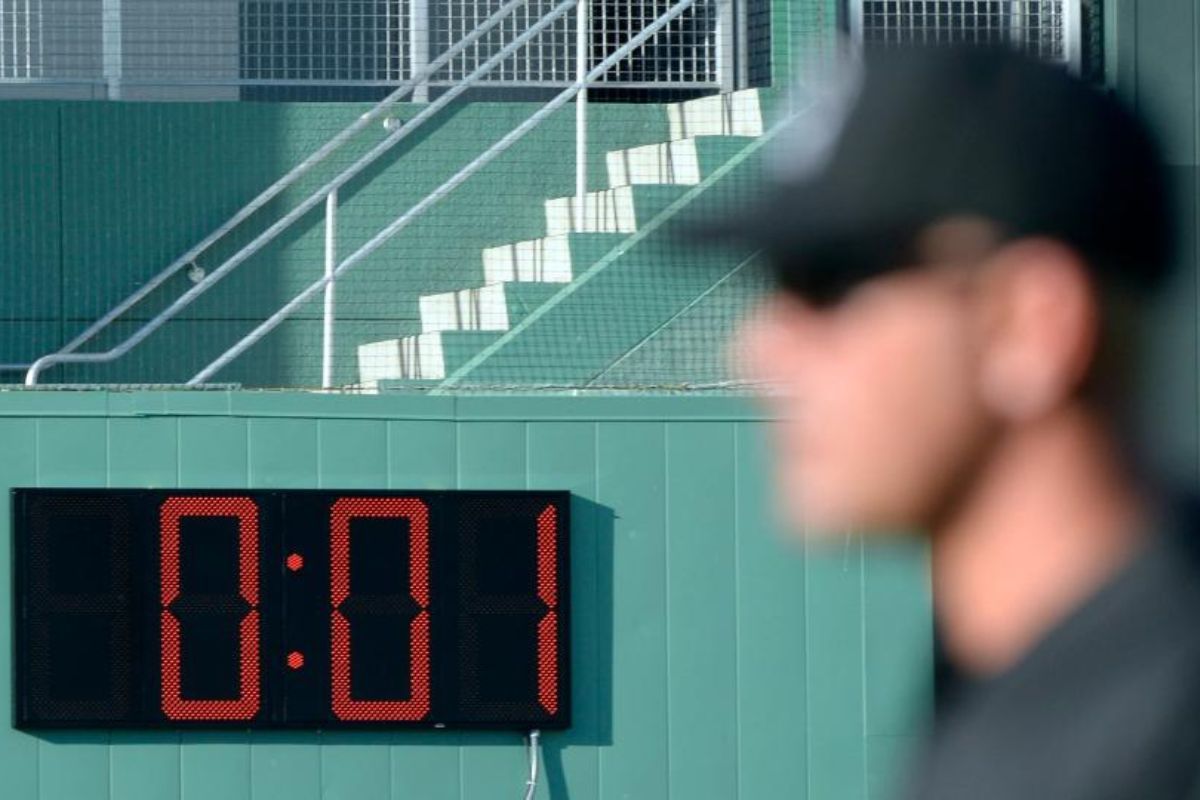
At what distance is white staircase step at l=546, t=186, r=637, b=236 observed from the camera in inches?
393

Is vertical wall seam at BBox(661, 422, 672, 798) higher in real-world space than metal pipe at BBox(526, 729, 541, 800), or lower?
higher

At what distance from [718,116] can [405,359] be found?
6.91ft

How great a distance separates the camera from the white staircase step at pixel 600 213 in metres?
9.98

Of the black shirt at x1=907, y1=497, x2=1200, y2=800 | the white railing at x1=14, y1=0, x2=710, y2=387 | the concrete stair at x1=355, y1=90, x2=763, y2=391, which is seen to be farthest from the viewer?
the concrete stair at x1=355, y1=90, x2=763, y2=391

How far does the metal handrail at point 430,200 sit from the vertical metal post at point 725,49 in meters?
0.21

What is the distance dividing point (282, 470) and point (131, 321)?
3196 mm

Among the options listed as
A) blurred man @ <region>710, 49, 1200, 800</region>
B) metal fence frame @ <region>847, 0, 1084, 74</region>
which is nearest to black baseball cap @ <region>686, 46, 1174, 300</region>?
blurred man @ <region>710, 49, 1200, 800</region>

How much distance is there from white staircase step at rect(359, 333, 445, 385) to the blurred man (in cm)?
813

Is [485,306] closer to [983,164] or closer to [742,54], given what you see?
[742,54]

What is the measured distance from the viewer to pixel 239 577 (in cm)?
731

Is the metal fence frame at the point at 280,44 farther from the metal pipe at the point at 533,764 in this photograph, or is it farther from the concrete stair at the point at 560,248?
the metal pipe at the point at 533,764

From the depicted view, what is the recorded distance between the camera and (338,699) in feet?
24.5

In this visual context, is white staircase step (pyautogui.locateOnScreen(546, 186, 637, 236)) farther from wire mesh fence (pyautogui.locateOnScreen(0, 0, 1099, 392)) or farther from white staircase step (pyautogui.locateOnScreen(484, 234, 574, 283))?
white staircase step (pyautogui.locateOnScreen(484, 234, 574, 283))

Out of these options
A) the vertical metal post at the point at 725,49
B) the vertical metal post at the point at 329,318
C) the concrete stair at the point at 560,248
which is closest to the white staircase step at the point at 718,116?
the concrete stair at the point at 560,248
